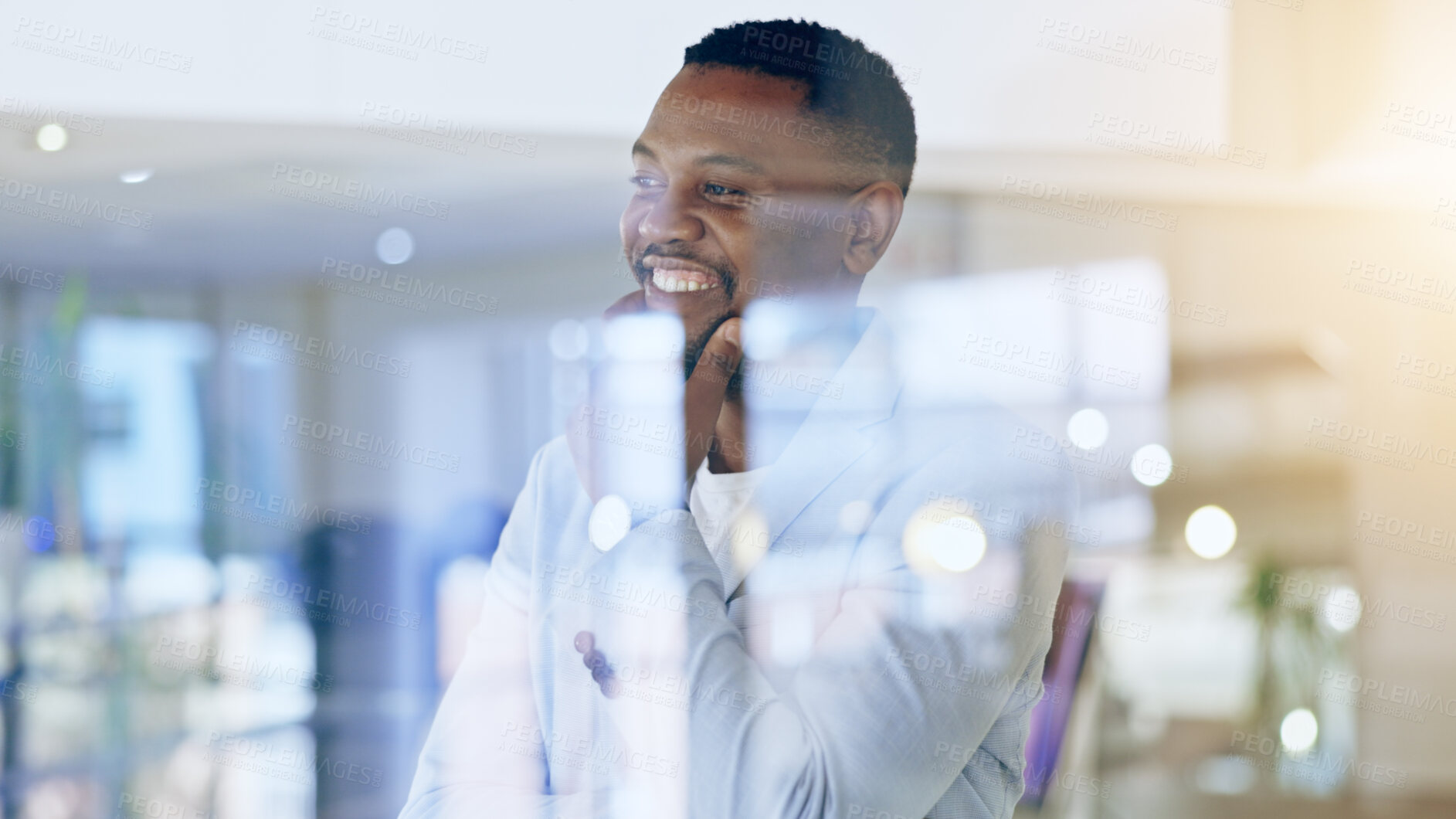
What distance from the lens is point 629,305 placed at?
5.47 ft

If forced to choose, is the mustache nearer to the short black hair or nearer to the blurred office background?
the blurred office background

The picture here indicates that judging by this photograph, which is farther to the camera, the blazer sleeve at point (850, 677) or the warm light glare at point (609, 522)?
the warm light glare at point (609, 522)

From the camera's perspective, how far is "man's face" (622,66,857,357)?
1612mm

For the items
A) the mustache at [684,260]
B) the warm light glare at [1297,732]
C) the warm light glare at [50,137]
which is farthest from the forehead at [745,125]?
the warm light glare at [1297,732]

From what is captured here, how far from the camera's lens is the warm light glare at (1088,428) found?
1715mm

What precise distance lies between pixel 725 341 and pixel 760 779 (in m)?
0.73

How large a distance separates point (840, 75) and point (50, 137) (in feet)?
4.90

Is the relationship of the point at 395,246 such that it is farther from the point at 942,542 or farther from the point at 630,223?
the point at 942,542

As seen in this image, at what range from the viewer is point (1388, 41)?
1.83 m

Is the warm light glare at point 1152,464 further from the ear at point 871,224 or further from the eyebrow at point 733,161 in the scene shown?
the eyebrow at point 733,161

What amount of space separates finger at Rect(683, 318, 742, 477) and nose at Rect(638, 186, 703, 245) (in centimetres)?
17

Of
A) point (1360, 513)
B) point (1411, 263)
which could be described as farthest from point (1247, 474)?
point (1411, 263)

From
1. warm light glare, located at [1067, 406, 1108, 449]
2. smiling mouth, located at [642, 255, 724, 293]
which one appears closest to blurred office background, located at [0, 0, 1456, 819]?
warm light glare, located at [1067, 406, 1108, 449]

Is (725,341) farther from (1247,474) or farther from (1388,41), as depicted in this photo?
(1388,41)
